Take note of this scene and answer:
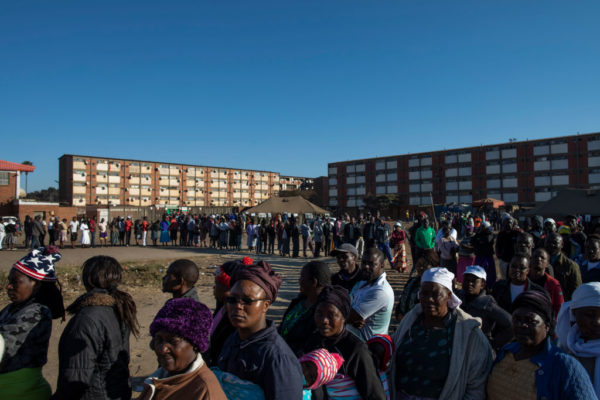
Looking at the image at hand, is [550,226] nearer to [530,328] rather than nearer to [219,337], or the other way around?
[530,328]

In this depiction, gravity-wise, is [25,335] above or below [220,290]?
below

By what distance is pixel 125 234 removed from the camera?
69.6 feet

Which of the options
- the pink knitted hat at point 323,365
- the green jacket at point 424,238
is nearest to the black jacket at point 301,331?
the pink knitted hat at point 323,365

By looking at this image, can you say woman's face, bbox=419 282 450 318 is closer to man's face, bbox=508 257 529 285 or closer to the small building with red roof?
man's face, bbox=508 257 529 285

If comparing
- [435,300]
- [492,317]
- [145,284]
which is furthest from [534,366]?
[145,284]

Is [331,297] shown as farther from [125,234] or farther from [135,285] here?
[125,234]

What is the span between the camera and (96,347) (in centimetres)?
220

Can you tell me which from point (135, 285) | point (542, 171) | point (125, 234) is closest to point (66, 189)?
point (125, 234)

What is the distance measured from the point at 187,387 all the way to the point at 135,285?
975cm

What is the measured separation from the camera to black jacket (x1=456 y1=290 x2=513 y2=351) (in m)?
3.14

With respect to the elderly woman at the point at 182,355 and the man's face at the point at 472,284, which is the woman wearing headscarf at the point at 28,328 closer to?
the elderly woman at the point at 182,355

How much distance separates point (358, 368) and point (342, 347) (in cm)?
14

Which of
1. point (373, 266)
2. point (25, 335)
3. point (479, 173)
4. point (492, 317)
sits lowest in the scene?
point (492, 317)

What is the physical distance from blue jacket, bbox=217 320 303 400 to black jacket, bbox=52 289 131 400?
2.93ft
